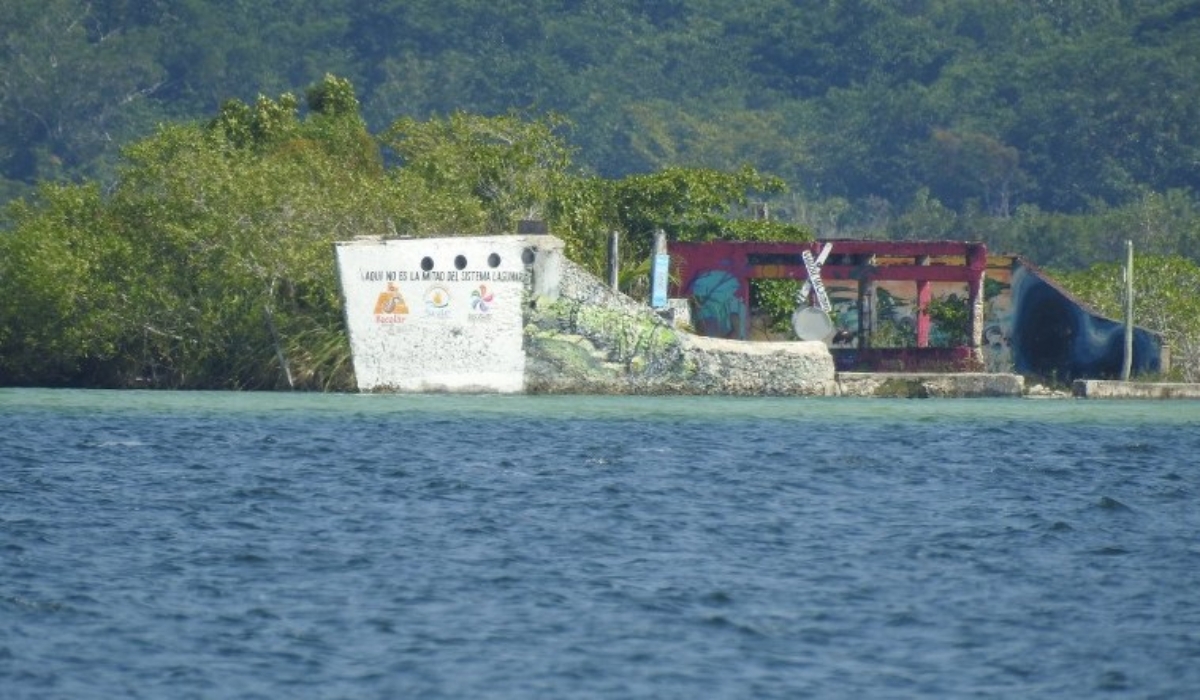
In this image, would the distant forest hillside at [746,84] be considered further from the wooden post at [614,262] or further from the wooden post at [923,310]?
the wooden post at [614,262]

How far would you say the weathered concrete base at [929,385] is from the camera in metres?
35.7

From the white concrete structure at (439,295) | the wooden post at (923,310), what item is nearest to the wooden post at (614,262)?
the white concrete structure at (439,295)

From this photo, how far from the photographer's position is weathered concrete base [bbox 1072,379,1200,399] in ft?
119

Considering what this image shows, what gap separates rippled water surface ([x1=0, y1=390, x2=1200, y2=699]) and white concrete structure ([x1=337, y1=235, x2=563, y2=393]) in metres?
4.18

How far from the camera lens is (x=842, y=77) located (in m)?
109

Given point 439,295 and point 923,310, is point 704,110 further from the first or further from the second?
point 439,295

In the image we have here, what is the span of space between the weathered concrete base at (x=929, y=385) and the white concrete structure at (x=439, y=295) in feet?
16.4

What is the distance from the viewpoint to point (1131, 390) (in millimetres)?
36375

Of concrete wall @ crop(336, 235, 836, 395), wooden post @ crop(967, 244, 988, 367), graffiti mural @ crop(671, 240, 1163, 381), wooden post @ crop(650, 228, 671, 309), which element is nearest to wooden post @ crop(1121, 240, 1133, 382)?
graffiti mural @ crop(671, 240, 1163, 381)

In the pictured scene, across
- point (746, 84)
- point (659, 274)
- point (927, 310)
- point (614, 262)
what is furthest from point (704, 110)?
point (659, 274)

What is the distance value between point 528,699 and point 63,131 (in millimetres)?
88198

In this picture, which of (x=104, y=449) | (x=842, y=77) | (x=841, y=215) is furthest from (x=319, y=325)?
(x=842, y=77)

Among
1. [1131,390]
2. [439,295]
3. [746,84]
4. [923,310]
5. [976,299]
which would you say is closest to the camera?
[439,295]

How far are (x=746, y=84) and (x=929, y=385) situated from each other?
75459mm
